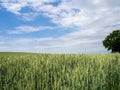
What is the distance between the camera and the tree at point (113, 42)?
49.4m

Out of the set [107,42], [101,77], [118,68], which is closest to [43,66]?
[101,77]

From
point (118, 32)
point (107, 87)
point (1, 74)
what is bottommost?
point (107, 87)

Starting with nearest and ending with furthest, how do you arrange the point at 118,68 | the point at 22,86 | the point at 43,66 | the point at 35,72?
the point at 22,86
the point at 35,72
the point at 43,66
the point at 118,68

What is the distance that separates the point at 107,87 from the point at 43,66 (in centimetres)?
218

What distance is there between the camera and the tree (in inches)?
1944

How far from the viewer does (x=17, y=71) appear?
24.1 feet

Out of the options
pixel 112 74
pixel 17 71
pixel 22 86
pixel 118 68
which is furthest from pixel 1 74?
pixel 118 68

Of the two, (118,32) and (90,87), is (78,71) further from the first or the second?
(118,32)

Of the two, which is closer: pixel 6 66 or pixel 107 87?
pixel 107 87

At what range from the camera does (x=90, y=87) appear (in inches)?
232

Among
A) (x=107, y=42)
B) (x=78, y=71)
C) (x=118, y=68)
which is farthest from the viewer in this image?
(x=107, y=42)

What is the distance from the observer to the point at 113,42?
50.0 m

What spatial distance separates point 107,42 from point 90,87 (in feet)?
149

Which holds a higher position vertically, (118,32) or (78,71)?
(118,32)
